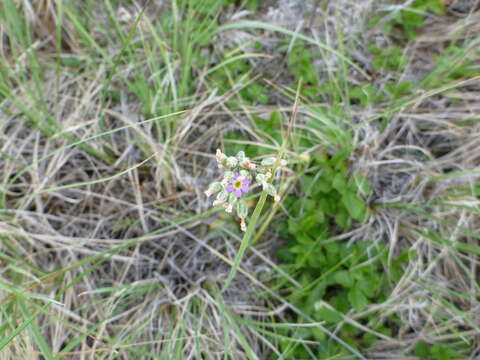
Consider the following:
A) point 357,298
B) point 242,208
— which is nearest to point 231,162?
point 242,208

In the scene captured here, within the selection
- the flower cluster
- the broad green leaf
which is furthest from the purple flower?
the broad green leaf

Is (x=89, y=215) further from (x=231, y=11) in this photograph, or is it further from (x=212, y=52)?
(x=231, y=11)

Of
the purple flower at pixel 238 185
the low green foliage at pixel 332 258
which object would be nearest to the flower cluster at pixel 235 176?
the purple flower at pixel 238 185

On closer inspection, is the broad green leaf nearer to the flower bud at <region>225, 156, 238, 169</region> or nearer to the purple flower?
the purple flower

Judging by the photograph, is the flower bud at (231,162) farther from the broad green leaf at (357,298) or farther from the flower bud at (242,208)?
the broad green leaf at (357,298)

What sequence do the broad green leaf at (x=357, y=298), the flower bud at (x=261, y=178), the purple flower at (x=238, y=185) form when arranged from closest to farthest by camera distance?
the flower bud at (x=261, y=178) < the purple flower at (x=238, y=185) < the broad green leaf at (x=357, y=298)

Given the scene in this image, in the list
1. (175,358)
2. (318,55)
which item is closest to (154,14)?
(318,55)

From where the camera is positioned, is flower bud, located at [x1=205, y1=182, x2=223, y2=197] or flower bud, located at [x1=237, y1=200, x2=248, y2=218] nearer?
flower bud, located at [x1=205, y1=182, x2=223, y2=197]

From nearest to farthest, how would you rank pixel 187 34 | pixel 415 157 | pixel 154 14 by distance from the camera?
1. pixel 187 34
2. pixel 415 157
3. pixel 154 14
